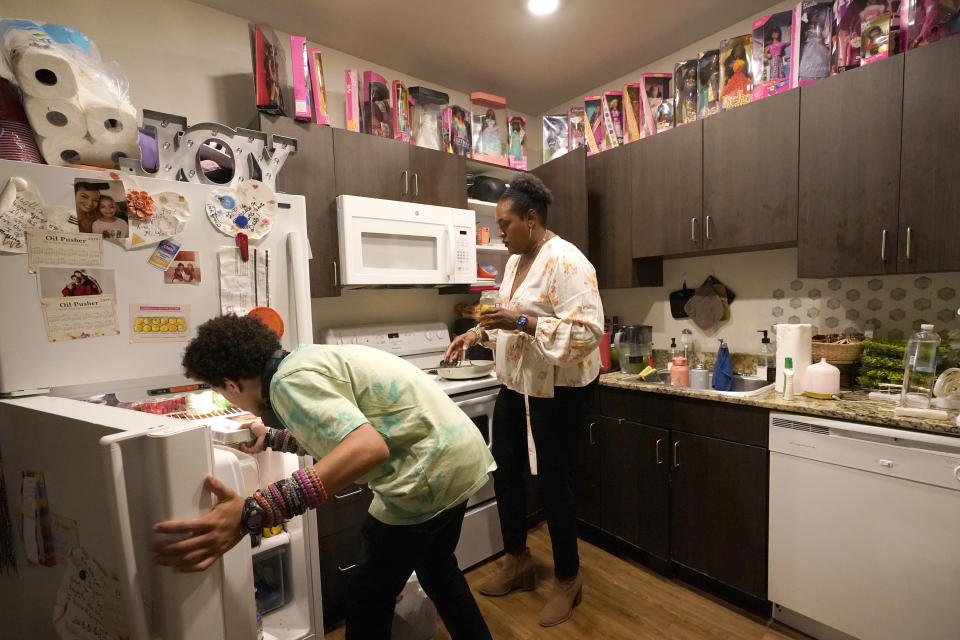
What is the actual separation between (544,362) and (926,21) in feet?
5.78

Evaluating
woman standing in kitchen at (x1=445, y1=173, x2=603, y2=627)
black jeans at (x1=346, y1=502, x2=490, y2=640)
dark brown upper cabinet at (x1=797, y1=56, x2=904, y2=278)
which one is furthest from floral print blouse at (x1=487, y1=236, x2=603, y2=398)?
dark brown upper cabinet at (x1=797, y1=56, x2=904, y2=278)

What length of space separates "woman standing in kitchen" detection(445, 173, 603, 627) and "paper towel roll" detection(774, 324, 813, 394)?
815 mm

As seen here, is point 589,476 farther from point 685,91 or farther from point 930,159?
point 685,91

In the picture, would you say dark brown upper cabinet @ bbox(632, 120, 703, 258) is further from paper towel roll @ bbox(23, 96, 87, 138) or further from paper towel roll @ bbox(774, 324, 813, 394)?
paper towel roll @ bbox(23, 96, 87, 138)

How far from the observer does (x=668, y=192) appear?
222 cm

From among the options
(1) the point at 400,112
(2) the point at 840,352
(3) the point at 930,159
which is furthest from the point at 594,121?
(2) the point at 840,352

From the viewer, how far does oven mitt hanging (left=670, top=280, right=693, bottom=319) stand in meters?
2.52

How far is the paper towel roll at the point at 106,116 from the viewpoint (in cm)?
117

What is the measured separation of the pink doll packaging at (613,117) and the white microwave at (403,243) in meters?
0.95

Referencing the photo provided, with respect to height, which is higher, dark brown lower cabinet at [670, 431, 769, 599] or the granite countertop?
the granite countertop

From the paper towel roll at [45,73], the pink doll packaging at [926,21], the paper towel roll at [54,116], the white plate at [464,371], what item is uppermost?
the pink doll packaging at [926,21]

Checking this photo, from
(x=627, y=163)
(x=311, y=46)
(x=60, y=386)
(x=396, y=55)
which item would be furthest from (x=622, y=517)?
(x=311, y=46)

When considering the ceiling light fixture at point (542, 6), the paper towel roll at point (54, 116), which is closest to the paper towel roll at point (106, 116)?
the paper towel roll at point (54, 116)

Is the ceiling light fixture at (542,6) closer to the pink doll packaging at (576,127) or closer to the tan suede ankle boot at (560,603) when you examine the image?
the pink doll packaging at (576,127)
